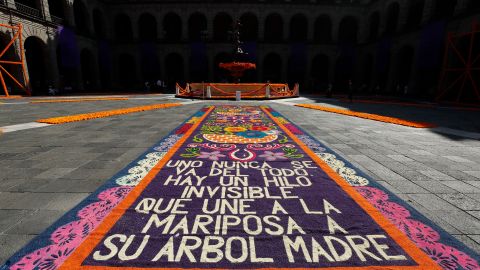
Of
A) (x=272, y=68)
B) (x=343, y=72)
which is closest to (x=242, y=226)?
(x=272, y=68)

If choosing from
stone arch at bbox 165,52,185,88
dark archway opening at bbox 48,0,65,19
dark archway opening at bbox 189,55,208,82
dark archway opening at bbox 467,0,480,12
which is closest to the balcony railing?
dark archway opening at bbox 48,0,65,19

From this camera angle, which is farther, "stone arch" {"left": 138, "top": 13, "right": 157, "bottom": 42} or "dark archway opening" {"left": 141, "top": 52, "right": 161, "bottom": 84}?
"stone arch" {"left": 138, "top": 13, "right": 157, "bottom": 42}

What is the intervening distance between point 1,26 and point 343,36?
34.1 metres

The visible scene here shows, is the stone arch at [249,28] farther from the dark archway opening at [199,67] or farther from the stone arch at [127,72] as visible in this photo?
the stone arch at [127,72]

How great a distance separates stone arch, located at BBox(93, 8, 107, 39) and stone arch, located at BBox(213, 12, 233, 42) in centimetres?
1333

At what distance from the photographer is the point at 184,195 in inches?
108

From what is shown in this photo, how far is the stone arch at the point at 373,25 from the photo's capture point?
28.2 m

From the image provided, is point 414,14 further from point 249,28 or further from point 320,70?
point 249,28

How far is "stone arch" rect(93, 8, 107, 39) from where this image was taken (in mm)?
27875

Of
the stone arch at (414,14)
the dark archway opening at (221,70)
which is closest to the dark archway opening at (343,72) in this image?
the stone arch at (414,14)

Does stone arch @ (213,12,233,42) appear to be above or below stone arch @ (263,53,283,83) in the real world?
above

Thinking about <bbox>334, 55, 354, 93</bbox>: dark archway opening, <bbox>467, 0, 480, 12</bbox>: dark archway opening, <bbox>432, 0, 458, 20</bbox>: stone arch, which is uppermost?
<bbox>432, 0, 458, 20</bbox>: stone arch

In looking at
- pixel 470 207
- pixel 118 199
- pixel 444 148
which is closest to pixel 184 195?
pixel 118 199

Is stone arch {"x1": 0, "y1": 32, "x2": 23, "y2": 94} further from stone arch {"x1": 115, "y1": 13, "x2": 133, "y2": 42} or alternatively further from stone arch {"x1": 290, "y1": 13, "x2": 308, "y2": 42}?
stone arch {"x1": 290, "y1": 13, "x2": 308, "y2": 42}
